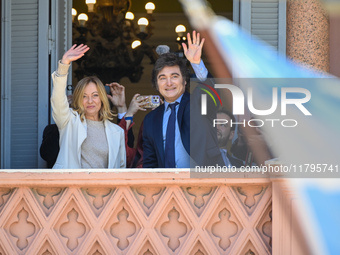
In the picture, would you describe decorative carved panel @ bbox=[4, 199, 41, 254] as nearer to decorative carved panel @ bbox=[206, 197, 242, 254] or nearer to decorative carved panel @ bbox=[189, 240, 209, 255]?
decorative carved panel @ bbox=[189, 240, 209, 255]

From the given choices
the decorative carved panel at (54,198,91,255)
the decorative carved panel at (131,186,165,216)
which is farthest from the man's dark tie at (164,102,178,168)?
the decorative carved panel at (54,198,91,255)

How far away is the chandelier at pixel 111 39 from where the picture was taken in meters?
10.8

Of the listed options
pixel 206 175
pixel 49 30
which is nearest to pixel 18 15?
pixel 49 30

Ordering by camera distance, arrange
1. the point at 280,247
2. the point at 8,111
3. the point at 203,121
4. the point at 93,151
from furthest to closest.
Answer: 1. the point at 8,111
2. the point at 93,151
3. the point at 203,121
4. the point at 280,247

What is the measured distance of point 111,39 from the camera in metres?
12.0

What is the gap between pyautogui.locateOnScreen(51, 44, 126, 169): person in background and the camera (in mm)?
5312

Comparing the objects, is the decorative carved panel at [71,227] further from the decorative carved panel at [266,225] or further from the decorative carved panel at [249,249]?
the decorative carved panel at [266,225]

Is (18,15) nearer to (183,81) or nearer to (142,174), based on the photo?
(183,81)

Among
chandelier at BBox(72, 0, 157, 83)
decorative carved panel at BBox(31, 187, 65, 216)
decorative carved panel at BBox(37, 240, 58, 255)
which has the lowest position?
decorative carved panel at BBox(37, 240, 58, 255)

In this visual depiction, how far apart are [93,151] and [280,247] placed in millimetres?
1714

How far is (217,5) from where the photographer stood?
333 inches

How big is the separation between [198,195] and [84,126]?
4.15ft

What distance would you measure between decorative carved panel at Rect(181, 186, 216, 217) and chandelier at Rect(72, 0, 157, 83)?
6268 mm

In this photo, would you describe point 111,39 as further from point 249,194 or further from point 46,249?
point 249,194
